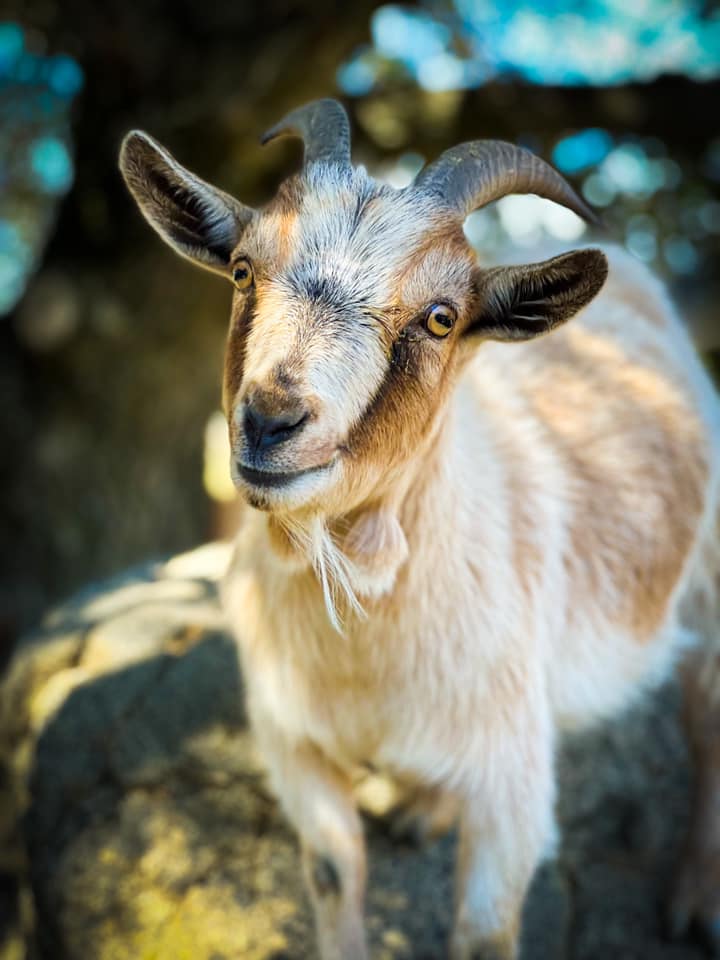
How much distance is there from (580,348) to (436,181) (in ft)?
4.72

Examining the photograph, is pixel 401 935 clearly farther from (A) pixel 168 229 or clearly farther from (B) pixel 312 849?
(A) pixel 168 229

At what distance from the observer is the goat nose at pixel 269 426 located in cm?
205

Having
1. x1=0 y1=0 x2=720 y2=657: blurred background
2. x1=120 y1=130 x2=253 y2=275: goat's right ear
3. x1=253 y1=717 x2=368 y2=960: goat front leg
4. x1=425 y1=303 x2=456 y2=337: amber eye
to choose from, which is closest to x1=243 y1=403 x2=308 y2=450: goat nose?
x1=425 y1=303 x2=456 y2=337: amber eye

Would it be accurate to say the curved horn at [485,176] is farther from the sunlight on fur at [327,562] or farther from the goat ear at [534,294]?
the sunlight on fur at [327,562]

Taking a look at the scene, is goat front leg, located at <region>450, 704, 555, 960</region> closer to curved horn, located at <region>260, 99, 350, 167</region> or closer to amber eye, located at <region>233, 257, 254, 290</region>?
amber eye, located at <region>233, 257, 254, 290</region>

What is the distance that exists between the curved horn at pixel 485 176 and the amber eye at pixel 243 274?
0.46m

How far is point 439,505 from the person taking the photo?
8.82 feet

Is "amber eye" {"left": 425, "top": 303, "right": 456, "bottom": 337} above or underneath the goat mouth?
above

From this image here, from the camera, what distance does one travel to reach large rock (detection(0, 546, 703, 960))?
11.2 feet

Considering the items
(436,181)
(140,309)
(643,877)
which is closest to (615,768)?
(643,877)

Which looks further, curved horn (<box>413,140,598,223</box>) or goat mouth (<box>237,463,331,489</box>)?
curved horn (<box>413,140,598,223</box>)

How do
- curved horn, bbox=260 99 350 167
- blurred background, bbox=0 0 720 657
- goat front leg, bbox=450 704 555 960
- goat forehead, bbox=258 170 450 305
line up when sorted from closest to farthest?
1. goat forehead, bbox=258 170 450 305
2. curved horn, bbox=260 99 350 167
3. goat front leg, bbox=450 704 555 960
4. blurred background, bbox=0 0 720 657

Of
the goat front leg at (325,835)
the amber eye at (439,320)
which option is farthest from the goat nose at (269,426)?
the goat front leg at (325,835)

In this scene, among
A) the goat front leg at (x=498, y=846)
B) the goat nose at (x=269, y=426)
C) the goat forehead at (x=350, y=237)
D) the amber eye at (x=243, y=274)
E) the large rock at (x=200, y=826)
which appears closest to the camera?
the goat nose at (x=269, y=426)
